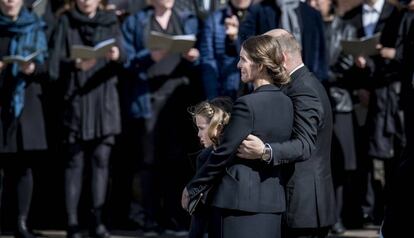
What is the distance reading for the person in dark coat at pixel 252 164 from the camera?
547 centimetres

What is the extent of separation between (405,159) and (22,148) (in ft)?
13.6

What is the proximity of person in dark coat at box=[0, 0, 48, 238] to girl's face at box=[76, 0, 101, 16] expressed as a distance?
358 millimetres

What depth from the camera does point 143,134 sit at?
904cm

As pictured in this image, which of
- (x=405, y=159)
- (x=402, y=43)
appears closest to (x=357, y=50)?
(x=402, y=43)

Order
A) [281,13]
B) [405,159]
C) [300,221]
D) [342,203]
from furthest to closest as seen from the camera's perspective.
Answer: [342,203]
[281,13]
[300,221]
[405,159]

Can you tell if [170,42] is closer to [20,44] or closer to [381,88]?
[20,44]

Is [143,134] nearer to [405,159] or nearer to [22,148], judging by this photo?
[22,148]

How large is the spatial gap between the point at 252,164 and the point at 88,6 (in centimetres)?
363

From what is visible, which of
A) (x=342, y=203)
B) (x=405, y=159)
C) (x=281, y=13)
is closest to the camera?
(x=405, y=159)

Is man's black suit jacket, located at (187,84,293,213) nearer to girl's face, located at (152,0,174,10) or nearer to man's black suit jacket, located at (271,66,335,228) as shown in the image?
man's black suit jacket, located at (271,66,335,228)

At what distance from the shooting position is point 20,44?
28.5ft

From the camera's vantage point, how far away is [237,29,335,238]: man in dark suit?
220 inches

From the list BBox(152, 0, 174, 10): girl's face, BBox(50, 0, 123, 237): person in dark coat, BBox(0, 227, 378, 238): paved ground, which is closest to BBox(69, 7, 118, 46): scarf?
BBox(50, 0, 123, 237): person in dark coat

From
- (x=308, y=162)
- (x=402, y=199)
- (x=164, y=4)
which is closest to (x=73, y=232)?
(x=164, y=4)
